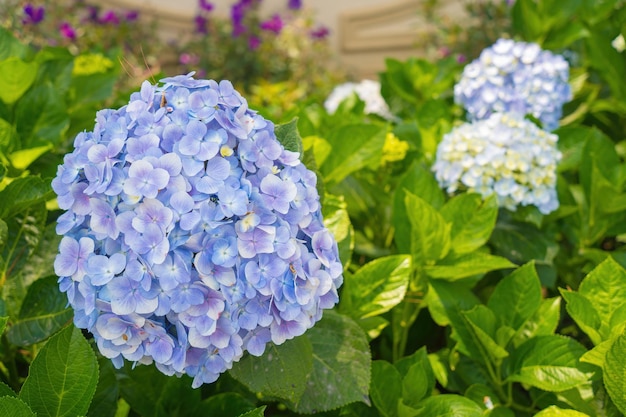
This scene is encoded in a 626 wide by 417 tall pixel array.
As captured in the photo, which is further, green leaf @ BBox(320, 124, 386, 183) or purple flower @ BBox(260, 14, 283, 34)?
purple flower @ BBox(260, 14, 283, 34)

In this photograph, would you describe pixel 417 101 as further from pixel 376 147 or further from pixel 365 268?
pixel 365 268

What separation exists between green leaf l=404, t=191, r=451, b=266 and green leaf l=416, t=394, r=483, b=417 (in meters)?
0.34

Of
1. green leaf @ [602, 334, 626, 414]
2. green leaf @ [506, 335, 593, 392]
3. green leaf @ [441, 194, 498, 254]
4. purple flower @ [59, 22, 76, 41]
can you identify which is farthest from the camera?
purple flower @ [59, 22, 76, 41]

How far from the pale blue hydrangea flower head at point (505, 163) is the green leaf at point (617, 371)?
63cm

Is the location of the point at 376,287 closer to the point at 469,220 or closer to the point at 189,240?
the point at 469,220

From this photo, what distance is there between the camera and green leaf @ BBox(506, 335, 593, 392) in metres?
1.11

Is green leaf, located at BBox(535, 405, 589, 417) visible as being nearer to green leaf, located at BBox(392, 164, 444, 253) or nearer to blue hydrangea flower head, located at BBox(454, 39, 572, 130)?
green leaf, located at BBox(392, 164, 444, 253)

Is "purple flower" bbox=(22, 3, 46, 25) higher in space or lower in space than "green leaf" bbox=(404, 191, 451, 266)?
lower

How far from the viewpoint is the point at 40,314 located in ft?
3.72

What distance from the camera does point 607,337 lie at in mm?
1118

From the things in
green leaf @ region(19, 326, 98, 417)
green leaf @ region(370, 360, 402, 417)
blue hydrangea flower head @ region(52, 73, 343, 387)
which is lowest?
green leaf @ region(370, 360, 402, 417)

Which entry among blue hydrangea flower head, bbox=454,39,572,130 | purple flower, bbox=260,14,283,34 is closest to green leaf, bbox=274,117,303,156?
blue hydrangea flower head, bbox=454,39,572,130

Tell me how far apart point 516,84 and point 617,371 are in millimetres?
1207

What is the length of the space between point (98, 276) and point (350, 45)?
702cm
